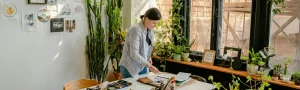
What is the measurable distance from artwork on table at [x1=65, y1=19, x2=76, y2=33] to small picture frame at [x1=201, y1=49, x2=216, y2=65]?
167 centimetres

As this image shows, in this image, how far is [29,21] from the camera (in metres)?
3.40

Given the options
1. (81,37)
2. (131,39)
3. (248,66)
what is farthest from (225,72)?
(81,37)

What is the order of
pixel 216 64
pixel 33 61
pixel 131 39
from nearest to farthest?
pixel 131 39 < pixel 33 61 < pixel 216 64

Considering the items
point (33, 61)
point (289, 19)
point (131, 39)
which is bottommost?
point (33, 61)

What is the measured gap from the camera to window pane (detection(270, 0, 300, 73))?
312cm

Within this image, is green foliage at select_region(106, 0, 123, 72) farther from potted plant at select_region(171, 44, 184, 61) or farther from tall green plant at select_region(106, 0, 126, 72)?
potted plant at select_region(171, 44, 184, 61)

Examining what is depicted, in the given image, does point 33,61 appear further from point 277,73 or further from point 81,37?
point 277,73

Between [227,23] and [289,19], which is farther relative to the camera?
[227,23]

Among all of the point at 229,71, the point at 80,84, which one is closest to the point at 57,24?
the point at 80,84

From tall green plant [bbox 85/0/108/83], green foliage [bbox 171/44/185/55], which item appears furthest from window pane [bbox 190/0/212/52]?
tall green plant [bbox 85/0/108/83]

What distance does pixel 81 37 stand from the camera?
13.1ft

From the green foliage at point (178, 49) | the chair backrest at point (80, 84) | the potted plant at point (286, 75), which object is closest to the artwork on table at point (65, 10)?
the chair backrest at point (80, 84)

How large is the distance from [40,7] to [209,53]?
2.06 meters

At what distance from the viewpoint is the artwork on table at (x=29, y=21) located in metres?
3.36
